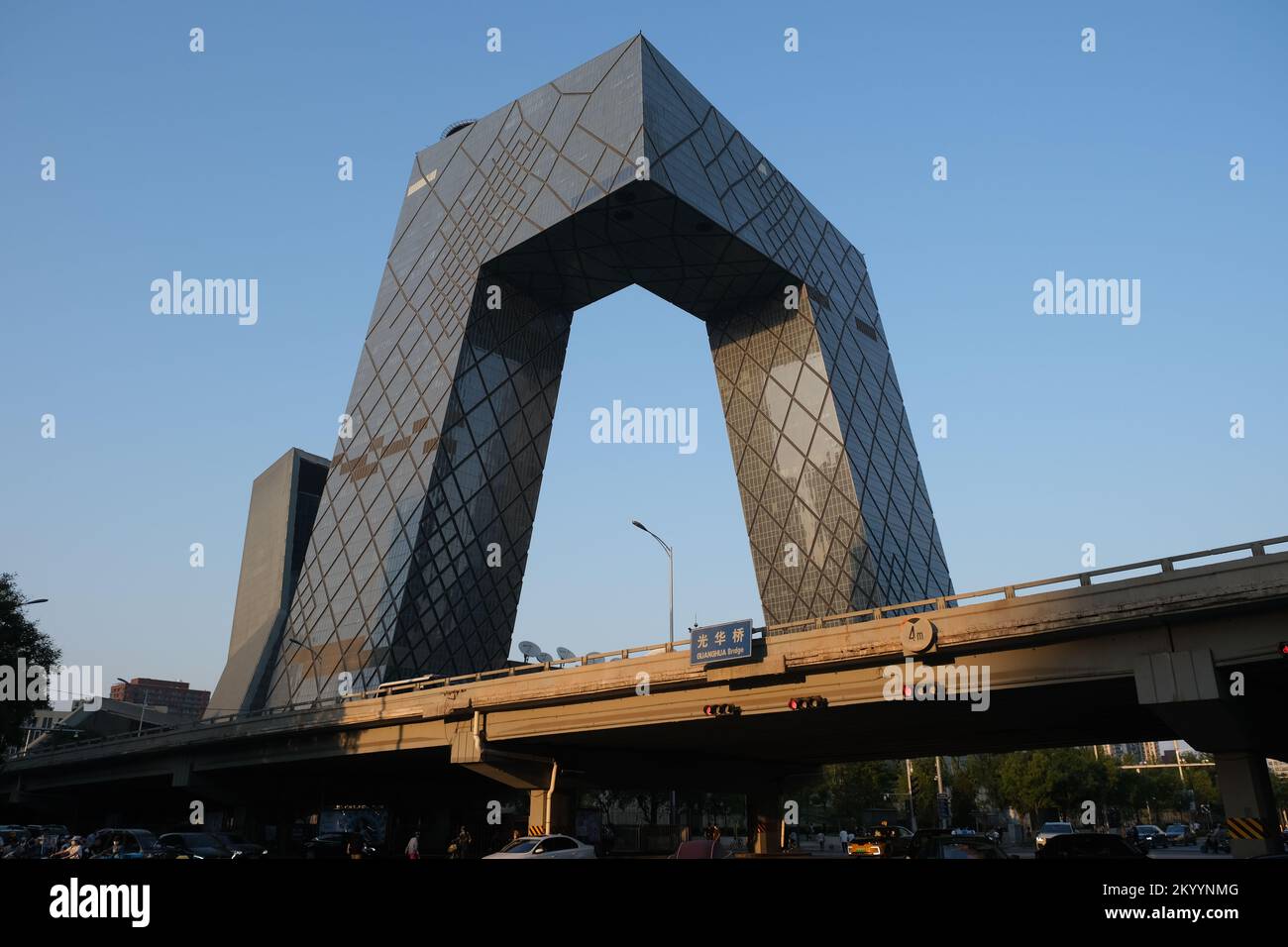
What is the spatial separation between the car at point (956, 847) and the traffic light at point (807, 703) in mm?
6197

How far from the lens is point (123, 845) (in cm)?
3203

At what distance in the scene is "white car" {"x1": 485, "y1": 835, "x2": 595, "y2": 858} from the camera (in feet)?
93.8

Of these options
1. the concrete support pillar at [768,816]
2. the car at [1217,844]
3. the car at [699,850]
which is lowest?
the car at [1217,844]

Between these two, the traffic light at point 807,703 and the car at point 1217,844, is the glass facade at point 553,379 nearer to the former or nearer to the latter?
the car at point 1217,844

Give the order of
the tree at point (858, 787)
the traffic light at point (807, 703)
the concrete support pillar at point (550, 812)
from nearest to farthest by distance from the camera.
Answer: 1. the traffic light at point (807, 703)
2. the concrete support pillar at point (550, 812)
3. the tree at point (858, 787)

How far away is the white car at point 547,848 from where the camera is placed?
1126 inches

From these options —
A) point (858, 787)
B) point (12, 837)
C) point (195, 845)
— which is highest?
point (195, 845)

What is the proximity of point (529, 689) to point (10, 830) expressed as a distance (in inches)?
1260

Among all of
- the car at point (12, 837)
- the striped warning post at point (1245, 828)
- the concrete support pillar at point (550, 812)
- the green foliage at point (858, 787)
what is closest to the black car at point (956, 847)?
the striped warning post at point (1245, 828)

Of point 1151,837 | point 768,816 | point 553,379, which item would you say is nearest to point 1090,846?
point 768,816

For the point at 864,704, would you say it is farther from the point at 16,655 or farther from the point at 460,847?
the point at 16,655

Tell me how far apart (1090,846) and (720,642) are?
14.0m

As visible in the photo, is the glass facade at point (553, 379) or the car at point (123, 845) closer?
the car at point (123, 845)

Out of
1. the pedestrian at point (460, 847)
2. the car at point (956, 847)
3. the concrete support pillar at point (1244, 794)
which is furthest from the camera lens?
the pedestrian at point (460, 847)
